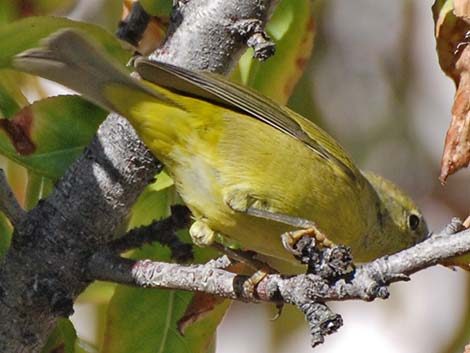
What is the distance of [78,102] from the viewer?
3.06 m

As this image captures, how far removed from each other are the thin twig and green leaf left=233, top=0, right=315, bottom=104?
0.93m

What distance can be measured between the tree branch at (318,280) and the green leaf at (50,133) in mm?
486

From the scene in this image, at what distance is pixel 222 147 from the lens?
119 inches

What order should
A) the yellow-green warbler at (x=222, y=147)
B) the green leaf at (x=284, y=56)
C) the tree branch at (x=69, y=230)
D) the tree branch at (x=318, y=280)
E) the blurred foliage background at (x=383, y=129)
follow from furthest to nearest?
the blurred foliage background at (x=383, y=129) → the green leaf at (x=284, y=56) → the yellow-green warbler at (x=222, y=147) → the tree branch at (x=69, y=230) → the tree branch at (x=318, y=280)

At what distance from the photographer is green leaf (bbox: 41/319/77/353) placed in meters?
2.91

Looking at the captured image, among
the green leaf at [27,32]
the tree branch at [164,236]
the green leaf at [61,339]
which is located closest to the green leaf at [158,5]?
the green leaf at [27,32]

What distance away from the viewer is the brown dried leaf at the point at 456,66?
2.59 metres

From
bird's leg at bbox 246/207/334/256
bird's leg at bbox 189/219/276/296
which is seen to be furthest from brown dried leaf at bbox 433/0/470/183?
bird's leg at bbox 189/219/276/296

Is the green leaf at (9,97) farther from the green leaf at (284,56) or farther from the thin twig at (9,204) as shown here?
the green leaf at (284,56)

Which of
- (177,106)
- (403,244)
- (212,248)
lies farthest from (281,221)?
(403,244)

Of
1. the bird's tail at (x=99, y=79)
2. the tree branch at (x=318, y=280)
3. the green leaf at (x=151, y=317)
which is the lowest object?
the green leaf at (x=151, y=317)

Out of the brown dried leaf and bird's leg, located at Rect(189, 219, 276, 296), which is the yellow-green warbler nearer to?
bird's leg, located at Rect(189, 219, 276, 296)

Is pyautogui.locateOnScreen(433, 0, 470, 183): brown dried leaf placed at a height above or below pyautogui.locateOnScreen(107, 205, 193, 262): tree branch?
above

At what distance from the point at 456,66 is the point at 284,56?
0.67 m
